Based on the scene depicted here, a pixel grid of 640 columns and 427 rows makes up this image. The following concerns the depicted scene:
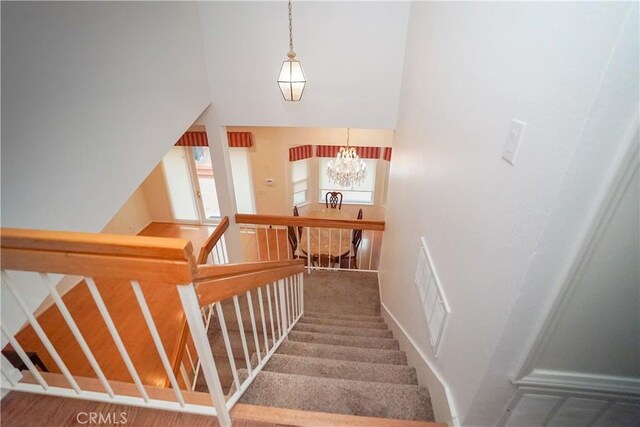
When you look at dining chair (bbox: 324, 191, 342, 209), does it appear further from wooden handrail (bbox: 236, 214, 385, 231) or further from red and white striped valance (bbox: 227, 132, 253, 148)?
wooden handrail (bbox: 236, 214, 385, 231)

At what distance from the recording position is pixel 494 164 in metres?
0.98

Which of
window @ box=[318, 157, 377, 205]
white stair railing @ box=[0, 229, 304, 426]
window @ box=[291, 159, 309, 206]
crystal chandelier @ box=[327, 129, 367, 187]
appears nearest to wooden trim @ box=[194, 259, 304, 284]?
white stair railing @ box=[0, 229, 304, 426]

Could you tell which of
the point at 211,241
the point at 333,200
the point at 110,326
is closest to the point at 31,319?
the point at 110,326

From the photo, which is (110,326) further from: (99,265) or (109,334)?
(109,334)

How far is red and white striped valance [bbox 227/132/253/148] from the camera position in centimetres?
605

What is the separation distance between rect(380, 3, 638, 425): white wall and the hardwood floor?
9.42ft

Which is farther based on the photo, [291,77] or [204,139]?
[204,139]

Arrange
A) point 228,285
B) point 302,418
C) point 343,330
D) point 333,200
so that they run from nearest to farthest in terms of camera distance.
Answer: point 228,285
point 302,418
point 343,330
point 333,200

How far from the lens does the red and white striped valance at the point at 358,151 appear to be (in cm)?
640

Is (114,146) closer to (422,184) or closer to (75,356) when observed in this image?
(422,184)

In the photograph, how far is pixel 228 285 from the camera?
101cm

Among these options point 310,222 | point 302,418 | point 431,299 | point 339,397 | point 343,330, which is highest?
point 431,299

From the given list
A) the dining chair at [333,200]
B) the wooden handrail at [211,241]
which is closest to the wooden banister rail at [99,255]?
the wooden handrail at [211,241]

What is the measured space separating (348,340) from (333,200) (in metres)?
5.00
